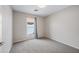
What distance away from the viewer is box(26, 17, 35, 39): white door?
19.3 feet

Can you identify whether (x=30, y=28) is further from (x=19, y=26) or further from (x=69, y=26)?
(x=69, y=26)

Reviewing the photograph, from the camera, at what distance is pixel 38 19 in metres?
6.59

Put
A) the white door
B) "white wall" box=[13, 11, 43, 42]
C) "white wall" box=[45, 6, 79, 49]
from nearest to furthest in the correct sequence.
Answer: "white wall" box=[45, 6, 79, 49]
"white wall" box=[13, 11, 43, 42]
the white door

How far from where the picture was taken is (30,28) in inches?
243

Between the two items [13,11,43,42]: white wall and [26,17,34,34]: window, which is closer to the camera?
[13,11,43,42]: white wall

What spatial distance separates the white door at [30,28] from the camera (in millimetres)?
5883

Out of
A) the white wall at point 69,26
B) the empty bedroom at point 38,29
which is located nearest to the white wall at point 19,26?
the empty bedroom at point 38,29

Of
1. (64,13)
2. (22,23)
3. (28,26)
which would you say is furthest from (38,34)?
(64,13)

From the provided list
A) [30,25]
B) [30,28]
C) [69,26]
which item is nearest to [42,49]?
[69,26]

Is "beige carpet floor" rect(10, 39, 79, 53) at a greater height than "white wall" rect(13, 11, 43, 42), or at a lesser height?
lesser

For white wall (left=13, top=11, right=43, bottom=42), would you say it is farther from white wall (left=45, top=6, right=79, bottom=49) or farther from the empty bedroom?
white wall (left=45, top=6, right=79, bottom=49)

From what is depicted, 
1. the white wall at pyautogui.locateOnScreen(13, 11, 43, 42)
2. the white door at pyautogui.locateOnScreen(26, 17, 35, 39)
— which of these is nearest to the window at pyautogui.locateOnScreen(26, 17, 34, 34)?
the white door at pyautogui.locateOnScreen(26, 17, 35, 39)

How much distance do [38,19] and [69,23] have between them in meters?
3.34
